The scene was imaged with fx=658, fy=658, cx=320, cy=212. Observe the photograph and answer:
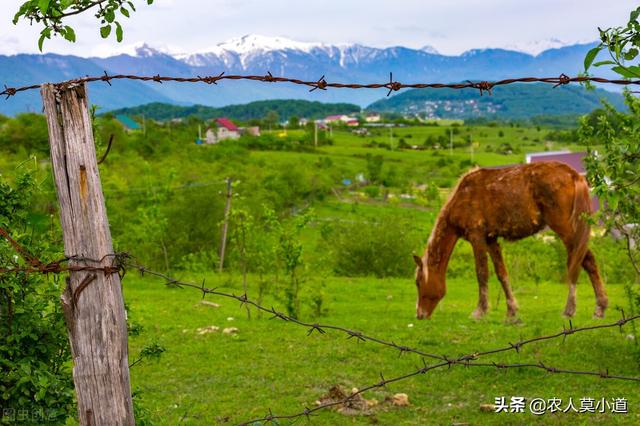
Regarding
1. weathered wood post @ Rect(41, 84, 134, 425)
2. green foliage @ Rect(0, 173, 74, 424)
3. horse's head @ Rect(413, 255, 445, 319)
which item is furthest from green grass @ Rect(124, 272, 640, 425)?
weathered wood post @ Rect(41, 84, 134, 425)

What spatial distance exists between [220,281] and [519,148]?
383 feet

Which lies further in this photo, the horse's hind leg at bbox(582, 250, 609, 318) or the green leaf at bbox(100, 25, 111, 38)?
the horse's hind leg at bbox(582, 250, 609, 318)

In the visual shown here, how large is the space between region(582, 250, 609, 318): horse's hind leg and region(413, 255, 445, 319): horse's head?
7.81ft

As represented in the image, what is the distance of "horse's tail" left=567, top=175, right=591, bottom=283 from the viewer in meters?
10.1

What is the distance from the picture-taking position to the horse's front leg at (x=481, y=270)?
10.9 m

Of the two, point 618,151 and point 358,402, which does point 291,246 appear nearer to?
point 358,402

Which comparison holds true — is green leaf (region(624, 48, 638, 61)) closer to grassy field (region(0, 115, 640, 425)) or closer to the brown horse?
grassy field (region(0, 115, 640, 425))

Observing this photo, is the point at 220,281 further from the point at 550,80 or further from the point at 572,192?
the point at 550,80

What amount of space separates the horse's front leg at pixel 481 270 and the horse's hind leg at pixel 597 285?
1579 mm

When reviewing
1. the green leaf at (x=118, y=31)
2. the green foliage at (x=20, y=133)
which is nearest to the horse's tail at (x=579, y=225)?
the green leaf at (x=118, y=31)

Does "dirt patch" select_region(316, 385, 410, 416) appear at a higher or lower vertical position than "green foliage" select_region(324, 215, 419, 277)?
higher

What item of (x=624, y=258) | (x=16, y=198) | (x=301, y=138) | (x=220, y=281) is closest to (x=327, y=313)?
(x=220, y=281)

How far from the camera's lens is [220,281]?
19.7 m

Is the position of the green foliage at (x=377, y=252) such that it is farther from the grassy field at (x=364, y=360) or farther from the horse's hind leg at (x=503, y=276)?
the horse's hind leg at (x=503, y=276)
